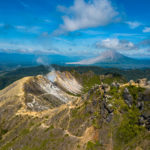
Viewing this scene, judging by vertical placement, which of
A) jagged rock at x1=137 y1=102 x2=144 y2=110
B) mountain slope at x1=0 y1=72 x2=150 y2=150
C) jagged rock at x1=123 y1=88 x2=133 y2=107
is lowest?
mountain slope at x1=0 y1=72 x2=150 y2=150

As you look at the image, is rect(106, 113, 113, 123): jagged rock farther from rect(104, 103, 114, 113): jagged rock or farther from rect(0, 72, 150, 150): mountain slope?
rect(104, 103, 114, 113): jagged rock

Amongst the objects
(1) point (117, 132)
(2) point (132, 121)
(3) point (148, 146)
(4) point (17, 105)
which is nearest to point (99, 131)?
(1) point (117, 132)

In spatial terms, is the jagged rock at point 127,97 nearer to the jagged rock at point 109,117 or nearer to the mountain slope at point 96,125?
the mountain slope at point 96,125

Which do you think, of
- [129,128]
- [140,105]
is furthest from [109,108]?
[140,105]

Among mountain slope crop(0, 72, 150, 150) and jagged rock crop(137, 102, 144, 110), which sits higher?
jagged rock crop(137, 102, 144, 110)

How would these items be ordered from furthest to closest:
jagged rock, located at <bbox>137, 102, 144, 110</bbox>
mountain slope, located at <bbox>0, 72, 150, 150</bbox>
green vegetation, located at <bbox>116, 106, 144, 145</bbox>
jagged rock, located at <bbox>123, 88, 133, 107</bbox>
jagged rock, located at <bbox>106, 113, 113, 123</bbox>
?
1. jagged rock, located at <bbox>123, 88, 133, 107</bbox>
2. jagged rock, located at <bbox>106, 113, 113, 123</bbox>
3. jagged rock, located at <bbox>137, 102, 144, 110</bbox>
4. mountain slope, located at <bbox>0, 72, 150, 150</bbox>
5. green vegetation, located at <bbox>116, 106, 144, 145</bbox>

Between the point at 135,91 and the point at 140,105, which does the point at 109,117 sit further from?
the point at 135,91

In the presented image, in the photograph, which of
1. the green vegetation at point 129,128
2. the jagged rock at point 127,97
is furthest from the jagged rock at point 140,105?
the jagged rock at point 127,97

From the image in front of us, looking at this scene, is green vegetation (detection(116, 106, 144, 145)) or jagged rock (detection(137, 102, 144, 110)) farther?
jagged rock (detection(137, 102, 144, 110))

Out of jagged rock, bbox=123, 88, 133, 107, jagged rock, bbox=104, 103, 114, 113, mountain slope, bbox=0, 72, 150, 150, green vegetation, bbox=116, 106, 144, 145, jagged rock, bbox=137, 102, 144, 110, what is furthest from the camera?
jagged rock, bbox=123, 88, 133, 107

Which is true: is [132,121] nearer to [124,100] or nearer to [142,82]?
[124,100]

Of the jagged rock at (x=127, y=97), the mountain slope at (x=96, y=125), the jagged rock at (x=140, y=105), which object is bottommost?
the mountain slope at (x=96, y=125)

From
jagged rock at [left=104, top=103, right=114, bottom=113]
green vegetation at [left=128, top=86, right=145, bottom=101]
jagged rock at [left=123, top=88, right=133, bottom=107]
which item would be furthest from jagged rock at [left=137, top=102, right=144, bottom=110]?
jagged rock at [left=104, top=103, right=114, bottom=113]
